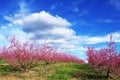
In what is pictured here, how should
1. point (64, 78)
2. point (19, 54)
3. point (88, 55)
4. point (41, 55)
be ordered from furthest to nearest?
point (41, 55) < point (19, 54) < point (88, 55) < point (64, 78)

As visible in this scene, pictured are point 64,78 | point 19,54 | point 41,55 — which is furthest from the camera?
point 41,55

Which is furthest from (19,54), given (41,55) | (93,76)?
(93,76)

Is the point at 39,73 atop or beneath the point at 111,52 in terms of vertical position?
beneath

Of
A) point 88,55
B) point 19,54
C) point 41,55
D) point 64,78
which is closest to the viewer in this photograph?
point 64,78

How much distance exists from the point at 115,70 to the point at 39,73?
22.1ft

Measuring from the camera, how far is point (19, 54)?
2319 centimetres

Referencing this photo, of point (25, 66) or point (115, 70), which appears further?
point (25, 66)

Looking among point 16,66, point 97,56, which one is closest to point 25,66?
point 16,66

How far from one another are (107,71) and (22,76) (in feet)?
24.4

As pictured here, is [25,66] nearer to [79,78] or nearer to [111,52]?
[79,78]

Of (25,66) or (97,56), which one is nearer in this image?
(97,56)

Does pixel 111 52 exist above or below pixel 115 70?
above

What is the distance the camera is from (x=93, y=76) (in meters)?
22.2

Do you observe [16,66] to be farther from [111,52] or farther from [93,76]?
[111,52]
